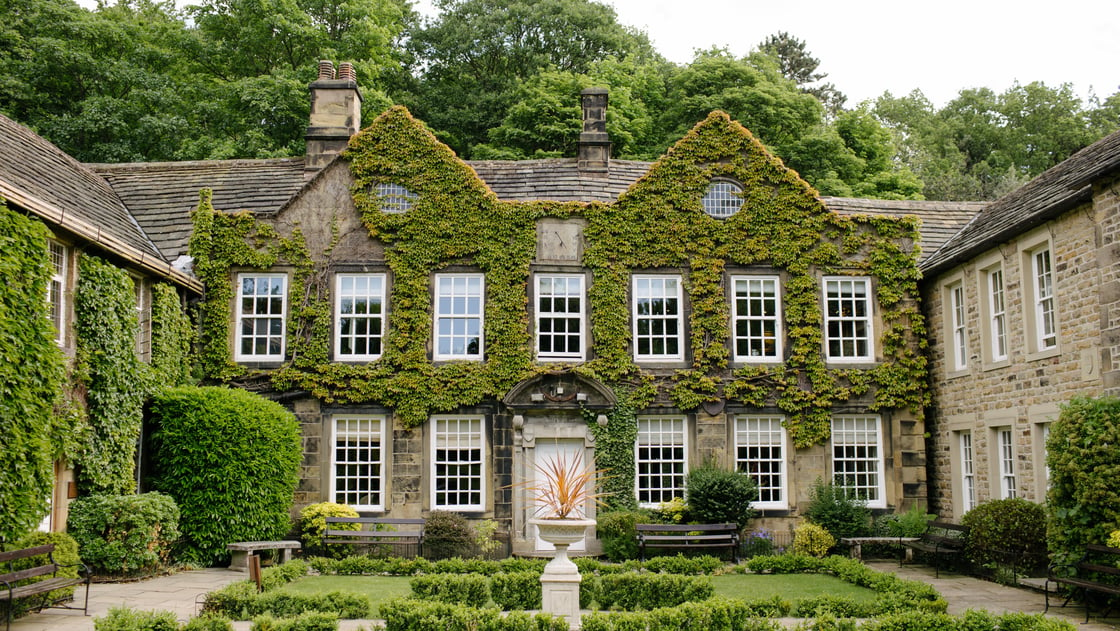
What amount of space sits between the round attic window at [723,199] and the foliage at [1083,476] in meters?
8.56

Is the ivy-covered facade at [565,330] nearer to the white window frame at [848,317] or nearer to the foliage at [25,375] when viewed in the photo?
the white window frame at [848,317]

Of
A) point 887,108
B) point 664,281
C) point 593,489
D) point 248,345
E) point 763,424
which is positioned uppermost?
point 887,108

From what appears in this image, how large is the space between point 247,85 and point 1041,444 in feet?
81.0

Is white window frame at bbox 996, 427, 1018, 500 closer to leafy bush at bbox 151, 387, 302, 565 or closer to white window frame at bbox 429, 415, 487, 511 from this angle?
white window frame at bbox 429, 415, 487, 511

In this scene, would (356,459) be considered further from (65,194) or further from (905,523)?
(905,523)

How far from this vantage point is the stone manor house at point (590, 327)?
19062 millimetres

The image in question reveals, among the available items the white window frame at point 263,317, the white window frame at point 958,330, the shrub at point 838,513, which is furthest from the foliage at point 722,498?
the white window frame at point 263,317

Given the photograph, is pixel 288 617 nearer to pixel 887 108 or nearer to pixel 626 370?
pixel 626 370

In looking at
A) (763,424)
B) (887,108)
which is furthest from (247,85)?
(887,108)

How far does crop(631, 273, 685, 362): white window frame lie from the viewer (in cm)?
1978

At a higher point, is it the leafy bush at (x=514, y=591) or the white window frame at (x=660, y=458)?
the white window frame at (x=660, y=458)

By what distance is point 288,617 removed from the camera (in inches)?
424

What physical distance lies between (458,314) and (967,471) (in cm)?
1065

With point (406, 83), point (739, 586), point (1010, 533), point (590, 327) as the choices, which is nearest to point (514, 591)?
point (739, 586)
